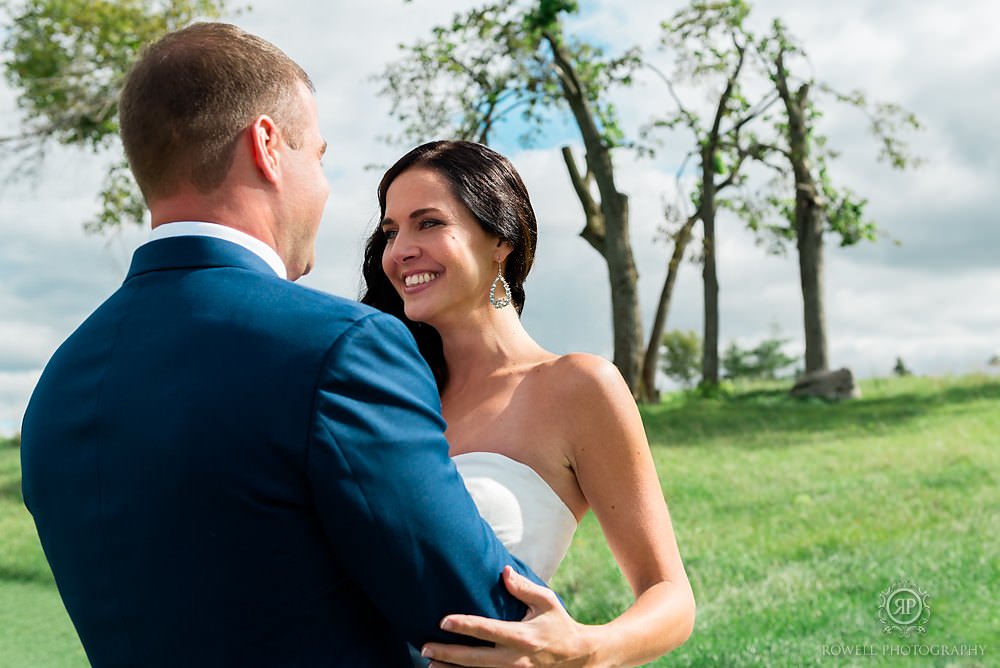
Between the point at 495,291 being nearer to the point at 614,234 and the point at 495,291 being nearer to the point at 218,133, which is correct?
the point at 218,133

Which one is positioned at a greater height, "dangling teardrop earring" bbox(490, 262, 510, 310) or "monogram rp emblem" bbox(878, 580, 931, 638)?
"dangling teardrop earring" bbox(490, 262, 510, 310)

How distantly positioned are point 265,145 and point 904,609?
616 centimetres

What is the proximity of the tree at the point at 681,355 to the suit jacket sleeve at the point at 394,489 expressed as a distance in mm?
40080

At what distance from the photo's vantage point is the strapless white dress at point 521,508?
280 centimetres

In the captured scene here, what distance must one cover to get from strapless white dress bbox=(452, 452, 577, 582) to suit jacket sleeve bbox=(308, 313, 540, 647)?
95cm

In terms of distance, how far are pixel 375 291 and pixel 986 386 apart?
68.1 ft

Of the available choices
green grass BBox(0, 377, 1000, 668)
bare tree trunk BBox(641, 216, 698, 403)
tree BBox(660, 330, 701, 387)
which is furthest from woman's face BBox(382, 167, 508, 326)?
tree BBox(660, 330, 701, 387)

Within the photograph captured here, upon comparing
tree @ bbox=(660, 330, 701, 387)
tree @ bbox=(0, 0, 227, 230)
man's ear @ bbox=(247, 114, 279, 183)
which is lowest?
tree @ bbox=(660, 330, 701, 387)

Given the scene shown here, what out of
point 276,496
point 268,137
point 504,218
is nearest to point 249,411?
point 276,496

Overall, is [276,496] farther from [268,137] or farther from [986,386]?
[986,386]

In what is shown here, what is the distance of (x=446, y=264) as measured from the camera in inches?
129

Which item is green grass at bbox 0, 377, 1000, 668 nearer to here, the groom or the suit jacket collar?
the groom

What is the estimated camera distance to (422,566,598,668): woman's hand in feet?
5.94

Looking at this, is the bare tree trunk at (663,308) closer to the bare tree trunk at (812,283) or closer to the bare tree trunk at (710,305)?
the bare tree trunk at (710,305)
